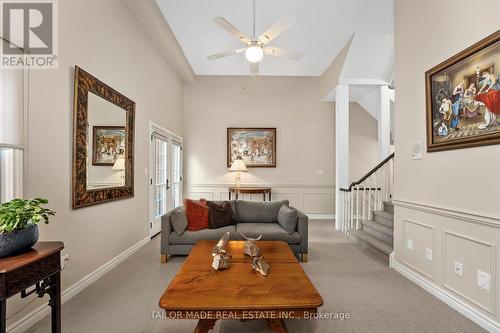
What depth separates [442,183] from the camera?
249cm

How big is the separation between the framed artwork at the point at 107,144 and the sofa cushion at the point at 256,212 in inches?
74.9

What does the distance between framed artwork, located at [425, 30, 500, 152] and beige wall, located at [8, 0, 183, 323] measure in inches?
141

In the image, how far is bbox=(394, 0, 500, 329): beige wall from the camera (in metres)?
2.03

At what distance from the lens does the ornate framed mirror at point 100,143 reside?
2.55 m

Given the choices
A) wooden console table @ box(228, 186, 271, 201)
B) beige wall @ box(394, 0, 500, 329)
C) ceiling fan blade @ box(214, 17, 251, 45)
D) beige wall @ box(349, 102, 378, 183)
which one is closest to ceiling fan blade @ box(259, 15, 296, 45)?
ceiling fan blade @ box(214, 17, 251, 45)

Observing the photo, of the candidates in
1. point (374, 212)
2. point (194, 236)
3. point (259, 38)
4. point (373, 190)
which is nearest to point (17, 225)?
point (194, 236)

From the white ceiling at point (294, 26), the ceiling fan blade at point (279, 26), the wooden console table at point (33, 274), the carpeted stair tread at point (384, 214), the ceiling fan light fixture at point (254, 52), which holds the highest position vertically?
the white ceiling at point (294, 26)

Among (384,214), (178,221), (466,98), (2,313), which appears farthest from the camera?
(384,214)

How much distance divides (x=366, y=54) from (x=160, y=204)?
4895 millimetres

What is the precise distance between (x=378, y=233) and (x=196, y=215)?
9.30ft

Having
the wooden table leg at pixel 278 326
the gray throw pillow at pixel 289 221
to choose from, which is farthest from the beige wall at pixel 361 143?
the wooden table leg at pixel 278 326

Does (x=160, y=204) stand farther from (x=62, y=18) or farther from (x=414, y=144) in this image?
(x=414, y=144)

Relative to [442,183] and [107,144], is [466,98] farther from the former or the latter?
[107,144]

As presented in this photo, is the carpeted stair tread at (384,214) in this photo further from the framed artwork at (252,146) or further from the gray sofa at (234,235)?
the framed artwork at (252,146)
